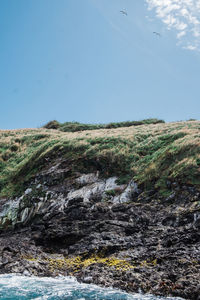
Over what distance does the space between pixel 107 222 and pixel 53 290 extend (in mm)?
6152

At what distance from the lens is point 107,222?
15414mm

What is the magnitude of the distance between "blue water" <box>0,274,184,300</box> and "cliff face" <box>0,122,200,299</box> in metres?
0.51

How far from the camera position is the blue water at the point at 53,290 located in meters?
8.98

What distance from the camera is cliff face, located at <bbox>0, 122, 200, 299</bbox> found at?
10461 millimetres

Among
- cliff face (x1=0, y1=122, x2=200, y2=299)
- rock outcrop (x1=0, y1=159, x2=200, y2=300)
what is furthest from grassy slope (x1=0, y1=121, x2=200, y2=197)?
rock outcrop (x1=0, y1=159, x2=200, y2=300)

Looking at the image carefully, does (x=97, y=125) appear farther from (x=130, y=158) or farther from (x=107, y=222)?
(x=107, y=222)

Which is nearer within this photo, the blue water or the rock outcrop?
the blue water

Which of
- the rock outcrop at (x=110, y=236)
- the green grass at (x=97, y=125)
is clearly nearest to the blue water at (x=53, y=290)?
the rock outcrop at (x=110, y=236)

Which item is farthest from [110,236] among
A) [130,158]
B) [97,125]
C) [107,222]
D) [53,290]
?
[97,125]

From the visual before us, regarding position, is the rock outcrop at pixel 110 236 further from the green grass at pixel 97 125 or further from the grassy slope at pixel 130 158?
the green grass at pixel 97 125

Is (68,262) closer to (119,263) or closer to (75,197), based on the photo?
(119,263)

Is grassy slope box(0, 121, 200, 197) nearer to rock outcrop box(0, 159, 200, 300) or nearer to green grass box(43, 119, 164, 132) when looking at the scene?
rock outcrop box(0, 159, 200, 300)

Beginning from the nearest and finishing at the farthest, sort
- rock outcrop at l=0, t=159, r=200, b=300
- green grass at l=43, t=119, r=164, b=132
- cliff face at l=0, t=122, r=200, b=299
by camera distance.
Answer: rock outcrop at l=0, t=159, r=200, b=300, cliff face at l=0, t=122, r=200, b=299, green grass at l=43, t=119, r=164, b=132

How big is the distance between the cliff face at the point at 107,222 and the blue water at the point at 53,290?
51cm
